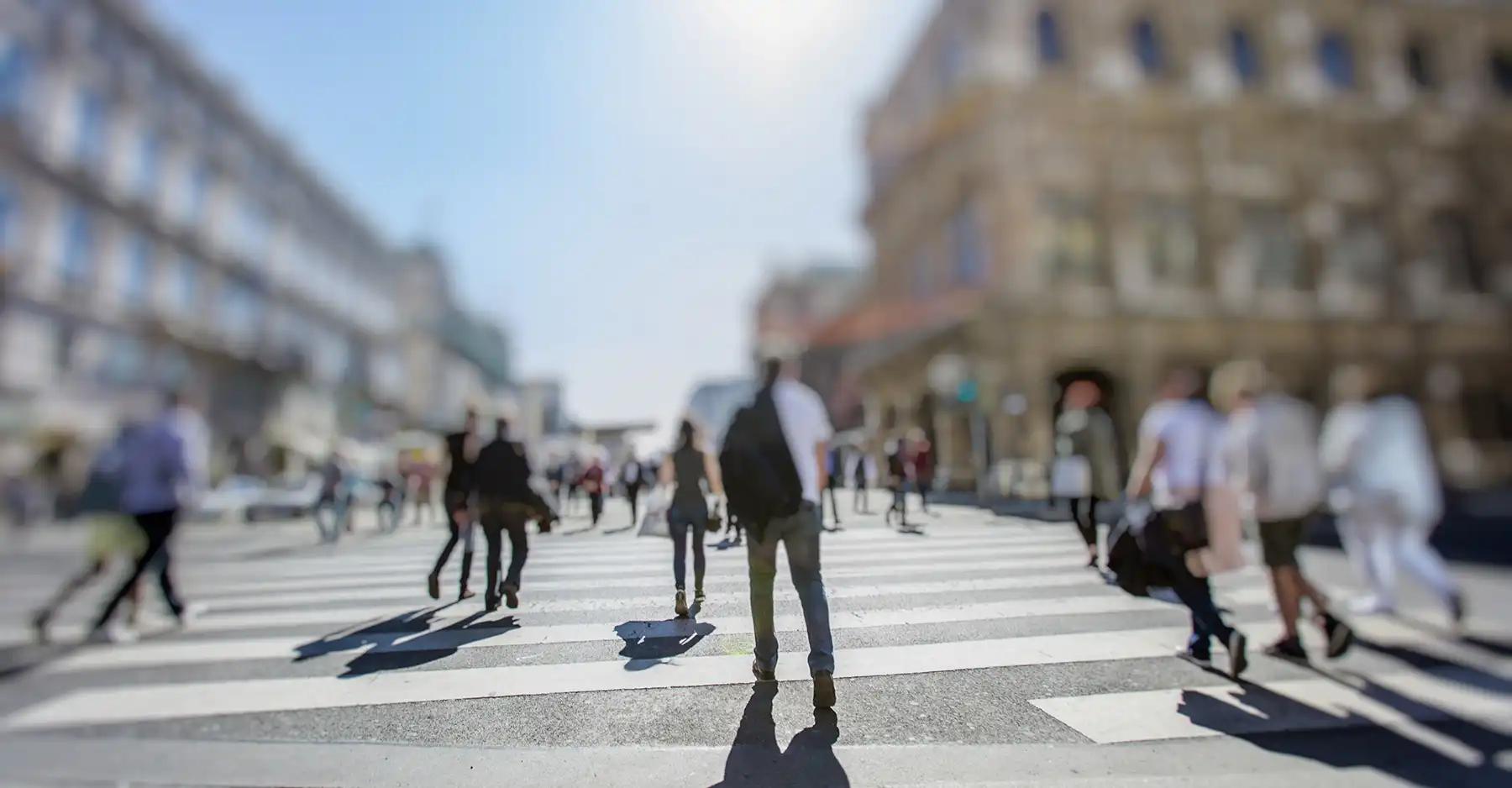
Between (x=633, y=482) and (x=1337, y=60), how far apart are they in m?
4.46

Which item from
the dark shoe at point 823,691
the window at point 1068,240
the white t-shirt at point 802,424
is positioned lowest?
the dark shoe at point 823,691

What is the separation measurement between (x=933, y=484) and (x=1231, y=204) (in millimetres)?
2267

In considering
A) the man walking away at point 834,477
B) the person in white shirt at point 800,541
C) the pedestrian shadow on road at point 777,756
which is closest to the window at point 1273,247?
the man walking away at point 834,477

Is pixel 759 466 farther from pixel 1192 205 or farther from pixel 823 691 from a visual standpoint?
pixel 1192 205

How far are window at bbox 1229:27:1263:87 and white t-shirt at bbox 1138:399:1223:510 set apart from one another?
2393mm

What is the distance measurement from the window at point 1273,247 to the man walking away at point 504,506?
3.32m

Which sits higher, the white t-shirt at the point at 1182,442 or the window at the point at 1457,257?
the window at the point at 1457,257

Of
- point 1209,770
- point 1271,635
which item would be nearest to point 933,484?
point 1209,770

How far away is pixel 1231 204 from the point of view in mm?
3074

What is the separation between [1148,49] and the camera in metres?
3.56

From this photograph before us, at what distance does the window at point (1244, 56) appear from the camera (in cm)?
329

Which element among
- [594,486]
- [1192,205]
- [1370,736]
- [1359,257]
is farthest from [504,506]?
[1359,257]

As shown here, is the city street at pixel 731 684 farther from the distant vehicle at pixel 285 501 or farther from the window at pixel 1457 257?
the window at pixel 1457 257

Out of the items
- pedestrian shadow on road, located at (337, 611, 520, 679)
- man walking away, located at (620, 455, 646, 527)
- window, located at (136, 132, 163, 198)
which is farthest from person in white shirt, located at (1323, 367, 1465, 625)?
window, located at (136, 132, 163, 198)
